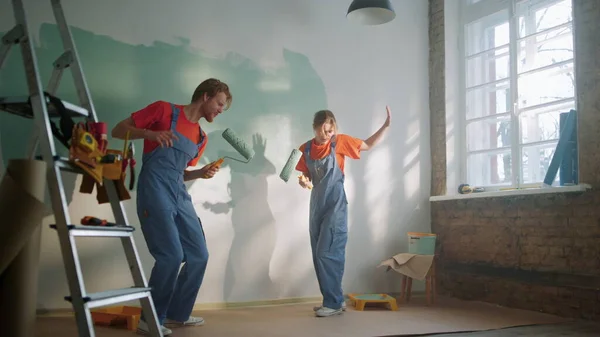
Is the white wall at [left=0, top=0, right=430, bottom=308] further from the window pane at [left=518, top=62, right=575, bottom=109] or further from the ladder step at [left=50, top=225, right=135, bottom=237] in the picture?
the ladder step at [left=50, top=225, right=135, bottom=237]

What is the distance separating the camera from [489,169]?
4820 mm

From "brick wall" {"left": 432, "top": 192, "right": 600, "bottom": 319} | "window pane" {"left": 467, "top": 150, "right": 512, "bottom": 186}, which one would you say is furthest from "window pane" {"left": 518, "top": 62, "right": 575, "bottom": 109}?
"brick wall" {"left": 432, "top": 192, "right": 600, "bottom": 319}

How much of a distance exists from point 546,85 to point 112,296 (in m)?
3.48

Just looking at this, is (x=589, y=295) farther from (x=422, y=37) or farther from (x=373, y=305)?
(x=422, y=37)

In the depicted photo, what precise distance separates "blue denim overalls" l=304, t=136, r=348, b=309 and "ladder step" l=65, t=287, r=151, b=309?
1635 millimetres

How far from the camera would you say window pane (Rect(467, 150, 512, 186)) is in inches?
181

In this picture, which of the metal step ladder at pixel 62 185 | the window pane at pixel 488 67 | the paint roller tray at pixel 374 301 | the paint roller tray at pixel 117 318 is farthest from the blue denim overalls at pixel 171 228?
the window pane at pixel 488 67

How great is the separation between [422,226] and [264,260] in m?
1.52

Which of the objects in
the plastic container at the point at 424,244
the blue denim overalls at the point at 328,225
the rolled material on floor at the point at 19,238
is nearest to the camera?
the rolled material on floor at the point at 19,238

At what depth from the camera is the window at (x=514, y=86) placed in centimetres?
418

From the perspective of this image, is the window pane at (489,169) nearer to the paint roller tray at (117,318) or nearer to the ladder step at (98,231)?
the paint roller tray at (117,318)

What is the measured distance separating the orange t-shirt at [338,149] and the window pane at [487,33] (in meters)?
1.62

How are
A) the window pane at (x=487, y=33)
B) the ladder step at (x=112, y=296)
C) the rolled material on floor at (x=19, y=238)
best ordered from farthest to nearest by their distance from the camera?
the window pane at (x=487, y=33)
the rolled material on floor at (x=19, y=238)
the ladder step at (x=112, y=296)

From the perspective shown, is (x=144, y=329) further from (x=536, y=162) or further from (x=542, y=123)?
(x=542, y=123)
